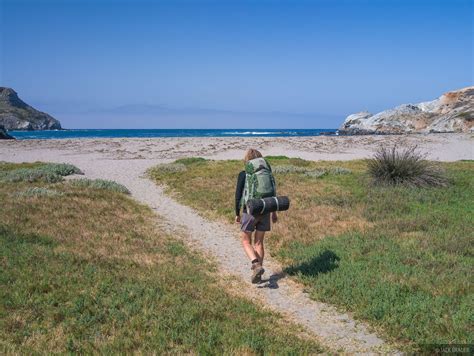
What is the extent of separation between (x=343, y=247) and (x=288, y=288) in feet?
7.89

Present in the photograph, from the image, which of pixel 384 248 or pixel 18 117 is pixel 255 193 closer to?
pixel 384 248

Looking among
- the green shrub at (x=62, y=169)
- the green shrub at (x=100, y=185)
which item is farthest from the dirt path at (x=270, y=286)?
the green shrub at (x=62, y=169)

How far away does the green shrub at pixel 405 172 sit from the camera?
18516 mm

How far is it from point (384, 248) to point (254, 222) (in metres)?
3.60

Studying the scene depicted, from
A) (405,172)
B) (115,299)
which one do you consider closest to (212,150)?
(405,172)

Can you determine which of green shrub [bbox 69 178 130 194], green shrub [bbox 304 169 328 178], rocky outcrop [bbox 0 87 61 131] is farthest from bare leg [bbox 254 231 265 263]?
rocky outcrop [bbox 0 87 61 131]

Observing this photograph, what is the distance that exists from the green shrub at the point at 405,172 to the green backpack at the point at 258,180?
1162 cm

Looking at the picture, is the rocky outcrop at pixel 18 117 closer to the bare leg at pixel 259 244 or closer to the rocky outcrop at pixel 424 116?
the rocky outcrop at pixel 424 116

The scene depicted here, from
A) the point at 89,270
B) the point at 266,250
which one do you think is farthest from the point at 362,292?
the point at 89,270

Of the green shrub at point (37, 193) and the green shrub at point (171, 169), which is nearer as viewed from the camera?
the green shrub at point (37, 193)

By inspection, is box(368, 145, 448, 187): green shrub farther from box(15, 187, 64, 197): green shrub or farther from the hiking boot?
box(15, 187, 64, 197): green shrub

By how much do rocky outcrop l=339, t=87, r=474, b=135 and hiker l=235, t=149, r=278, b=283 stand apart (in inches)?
4033

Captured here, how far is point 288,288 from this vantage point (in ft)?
29.0

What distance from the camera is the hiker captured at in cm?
865
